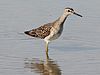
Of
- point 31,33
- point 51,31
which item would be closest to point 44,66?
point 51,31

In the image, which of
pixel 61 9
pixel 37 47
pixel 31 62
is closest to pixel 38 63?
pixel 31 62

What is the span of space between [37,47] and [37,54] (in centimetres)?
67

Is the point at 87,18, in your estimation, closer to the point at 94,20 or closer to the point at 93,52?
the point at 94,20

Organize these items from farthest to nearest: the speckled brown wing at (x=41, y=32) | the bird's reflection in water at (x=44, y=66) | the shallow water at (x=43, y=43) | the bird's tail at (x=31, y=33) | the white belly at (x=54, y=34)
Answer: the bird's tail at (x=31, y=33) < the speckled brown wing at (x=41, y=32) < the white belly at (x=54, y=34) < the shallow water at (x=43, y=43) < the bird's reflection in water at (x=44, y=66)

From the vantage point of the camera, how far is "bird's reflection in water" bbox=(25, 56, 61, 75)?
A: 505 inches

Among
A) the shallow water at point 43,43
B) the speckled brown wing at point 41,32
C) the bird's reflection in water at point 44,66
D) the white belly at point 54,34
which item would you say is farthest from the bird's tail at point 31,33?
the bird's reflection in water at point 44,66

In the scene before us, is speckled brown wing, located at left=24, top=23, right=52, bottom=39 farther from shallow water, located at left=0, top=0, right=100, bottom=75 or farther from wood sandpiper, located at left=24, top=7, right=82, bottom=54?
shallow water, located at left=0, top=0, right=100, bottom=75

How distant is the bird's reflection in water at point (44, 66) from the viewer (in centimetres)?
1282

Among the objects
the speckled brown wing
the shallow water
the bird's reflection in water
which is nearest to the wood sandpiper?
the speckled brown wing

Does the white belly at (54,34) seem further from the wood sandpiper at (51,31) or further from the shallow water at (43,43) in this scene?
the shallow water at (43,43)

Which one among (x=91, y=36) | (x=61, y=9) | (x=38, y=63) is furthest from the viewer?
(x=61, y=9)

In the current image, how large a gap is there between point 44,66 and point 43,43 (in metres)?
2.20

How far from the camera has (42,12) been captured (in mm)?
18375

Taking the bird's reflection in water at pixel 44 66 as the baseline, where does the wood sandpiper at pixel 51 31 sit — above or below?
above
